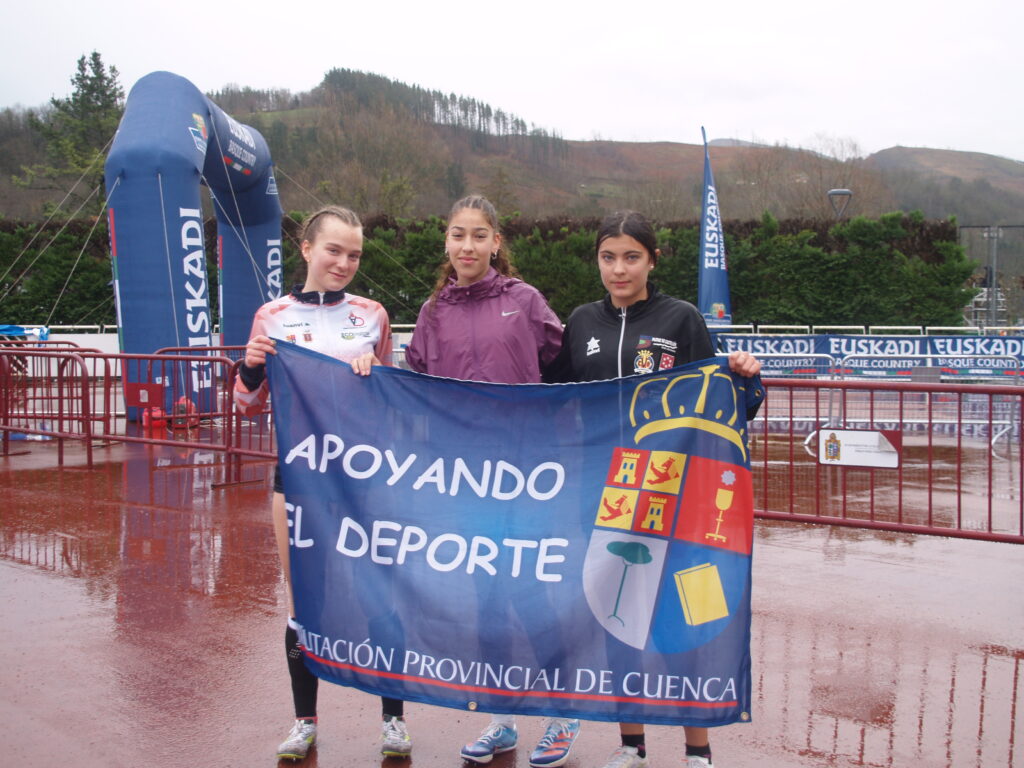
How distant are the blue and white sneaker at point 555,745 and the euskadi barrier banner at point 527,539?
315 millimetres

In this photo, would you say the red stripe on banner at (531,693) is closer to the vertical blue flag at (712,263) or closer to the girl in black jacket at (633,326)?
the girl in black jacket at (633,326)

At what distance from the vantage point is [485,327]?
134 inches

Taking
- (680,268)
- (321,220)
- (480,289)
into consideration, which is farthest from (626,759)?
(680,268)

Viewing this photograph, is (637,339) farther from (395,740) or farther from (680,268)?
(680,268)

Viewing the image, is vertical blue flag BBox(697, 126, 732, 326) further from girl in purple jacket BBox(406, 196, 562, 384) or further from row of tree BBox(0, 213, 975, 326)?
girl in purple jacket BBox(406, 196, 562, 384)

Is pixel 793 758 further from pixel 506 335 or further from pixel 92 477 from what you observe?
pixel 92 477

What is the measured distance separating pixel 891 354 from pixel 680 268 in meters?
16.7

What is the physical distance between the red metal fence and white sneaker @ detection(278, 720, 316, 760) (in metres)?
3.51

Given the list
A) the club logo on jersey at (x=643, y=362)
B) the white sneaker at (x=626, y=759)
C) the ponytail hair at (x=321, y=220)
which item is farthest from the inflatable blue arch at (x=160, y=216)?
the white sneaker at (x=626, y=759)

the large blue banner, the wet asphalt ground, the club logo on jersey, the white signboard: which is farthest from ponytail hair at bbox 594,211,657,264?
the large blue banner

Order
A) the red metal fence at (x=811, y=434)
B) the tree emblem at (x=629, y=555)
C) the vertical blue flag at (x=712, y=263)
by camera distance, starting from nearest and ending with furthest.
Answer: the tree emblem at (x=629, y=555)
the red metal fence at (x=811, y=434)
the vertical blue flag at (x=712, y=263)

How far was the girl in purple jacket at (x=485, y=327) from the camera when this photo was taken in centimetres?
337

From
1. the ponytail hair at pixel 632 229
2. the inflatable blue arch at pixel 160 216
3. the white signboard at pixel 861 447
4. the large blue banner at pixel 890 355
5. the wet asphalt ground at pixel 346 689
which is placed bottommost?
the wet asphalt ground at pixel 346 689

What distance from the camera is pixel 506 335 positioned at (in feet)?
11.1
